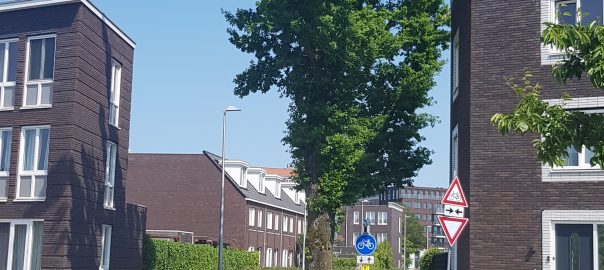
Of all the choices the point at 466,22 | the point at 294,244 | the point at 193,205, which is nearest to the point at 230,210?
the point at 193,205

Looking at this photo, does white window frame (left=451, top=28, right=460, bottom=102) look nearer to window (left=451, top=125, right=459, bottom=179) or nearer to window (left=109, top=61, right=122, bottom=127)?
window (left=451, top=125, right=459, bottom=179)

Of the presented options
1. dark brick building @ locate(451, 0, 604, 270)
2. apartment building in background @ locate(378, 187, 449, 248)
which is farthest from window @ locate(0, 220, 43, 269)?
apartment building in background @ locate(378, 187, 449, 248)

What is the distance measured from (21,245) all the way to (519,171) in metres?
→ 16.8

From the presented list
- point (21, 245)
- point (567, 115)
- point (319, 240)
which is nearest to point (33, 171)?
point (21, 245)

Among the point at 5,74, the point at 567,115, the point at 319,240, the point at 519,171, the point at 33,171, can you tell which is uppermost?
the point at 5,74

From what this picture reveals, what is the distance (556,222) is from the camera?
1767cm

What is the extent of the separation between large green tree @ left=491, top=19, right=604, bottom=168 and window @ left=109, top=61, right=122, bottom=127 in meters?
23.0

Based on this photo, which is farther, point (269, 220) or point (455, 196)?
point (269, 220)

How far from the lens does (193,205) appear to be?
56.9 m

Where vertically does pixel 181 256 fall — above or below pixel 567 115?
below

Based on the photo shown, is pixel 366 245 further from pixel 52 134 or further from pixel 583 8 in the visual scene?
pixel 52 134

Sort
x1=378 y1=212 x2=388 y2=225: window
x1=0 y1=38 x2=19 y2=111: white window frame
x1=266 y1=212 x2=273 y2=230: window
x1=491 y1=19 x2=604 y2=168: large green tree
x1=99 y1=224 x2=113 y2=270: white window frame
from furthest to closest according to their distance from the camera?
x1=378 y1=212 x2=388 y2=225: window < x1=266 y1=212 x2=273 y2=230: window < x1=99 y1=224 x2=113 y2=270: white window frame < x1=0 y1=38 x2=19 y2=111: white window frame < x1=491 y1=19 x2=604 y2=168: large green tree

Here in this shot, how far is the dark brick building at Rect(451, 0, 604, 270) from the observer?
1747 cm

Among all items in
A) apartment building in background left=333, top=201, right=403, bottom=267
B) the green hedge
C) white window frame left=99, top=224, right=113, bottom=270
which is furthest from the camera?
apartment building in background left=333, top=201, right=403, bottom=267
